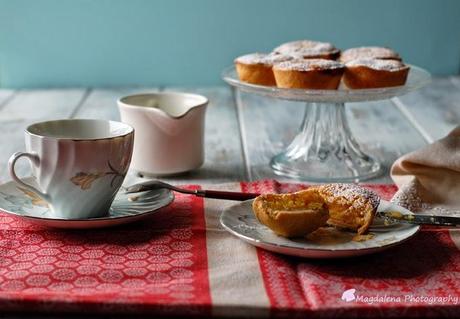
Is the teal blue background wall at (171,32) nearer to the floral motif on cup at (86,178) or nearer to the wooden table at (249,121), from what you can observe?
the wooden table at (249,121)

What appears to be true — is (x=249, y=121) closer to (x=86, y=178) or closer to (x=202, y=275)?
(x=86, y=178)

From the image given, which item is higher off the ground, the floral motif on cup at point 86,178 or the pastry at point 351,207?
the floral motif on cup at point 86,178

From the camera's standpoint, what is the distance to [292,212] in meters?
0.86

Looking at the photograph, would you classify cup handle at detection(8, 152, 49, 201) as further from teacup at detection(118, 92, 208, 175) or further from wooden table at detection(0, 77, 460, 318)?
teacup at detection(118, 92, 208, 175)

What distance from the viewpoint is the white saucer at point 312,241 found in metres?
0.83

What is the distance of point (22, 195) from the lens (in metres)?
1.01

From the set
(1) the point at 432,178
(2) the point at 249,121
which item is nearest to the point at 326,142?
(1) the point at 432,178

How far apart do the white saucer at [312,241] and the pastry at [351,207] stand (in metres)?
0.02

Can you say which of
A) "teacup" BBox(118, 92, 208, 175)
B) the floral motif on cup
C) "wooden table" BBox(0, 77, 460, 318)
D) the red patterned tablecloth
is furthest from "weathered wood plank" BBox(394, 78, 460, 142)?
the floral motif on cup

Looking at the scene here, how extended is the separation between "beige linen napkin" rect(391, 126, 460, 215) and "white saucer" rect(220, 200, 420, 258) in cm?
16

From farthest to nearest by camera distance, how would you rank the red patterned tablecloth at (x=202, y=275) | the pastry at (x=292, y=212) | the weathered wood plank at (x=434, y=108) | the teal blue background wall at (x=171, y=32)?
the teal blue background wall at (x=171, y=32) < the weathered wood plank at (x=434, y=108) < the pastry at (x=292, y=212) < the red patterned tablecloth at (x=202, y=275)

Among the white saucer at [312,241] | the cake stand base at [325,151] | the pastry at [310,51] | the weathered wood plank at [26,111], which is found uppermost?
the pastry at [310,51]

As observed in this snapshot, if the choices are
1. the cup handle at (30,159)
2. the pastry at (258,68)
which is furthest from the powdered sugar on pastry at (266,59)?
the cup handle at (30,159)

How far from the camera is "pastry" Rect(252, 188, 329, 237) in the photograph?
2.82 ft
